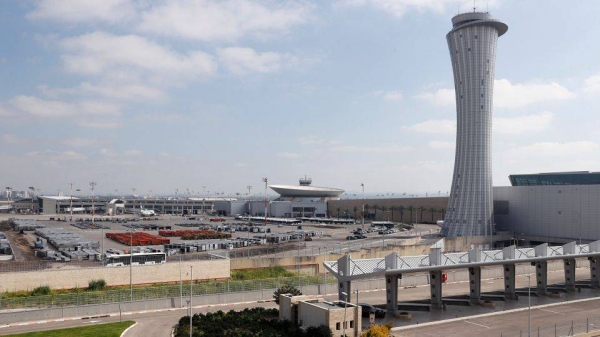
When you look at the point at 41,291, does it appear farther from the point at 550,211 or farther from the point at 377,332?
the point at 550,211

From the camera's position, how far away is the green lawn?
109 ft

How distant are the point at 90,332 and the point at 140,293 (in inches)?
358

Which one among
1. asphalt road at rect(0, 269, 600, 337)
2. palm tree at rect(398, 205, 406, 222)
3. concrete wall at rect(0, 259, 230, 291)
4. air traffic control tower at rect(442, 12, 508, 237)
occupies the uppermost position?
air traffic control tower at rect(442, 12, 508, 237)

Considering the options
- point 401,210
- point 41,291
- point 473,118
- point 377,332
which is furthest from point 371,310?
point 401,210

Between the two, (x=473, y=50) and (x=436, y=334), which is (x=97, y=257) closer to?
(x=436, y=334)

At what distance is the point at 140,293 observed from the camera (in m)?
42.9

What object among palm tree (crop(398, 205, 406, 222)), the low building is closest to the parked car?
the low building

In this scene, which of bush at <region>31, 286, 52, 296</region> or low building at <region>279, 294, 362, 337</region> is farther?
bush at <region>31, 286, 52, 296</region>

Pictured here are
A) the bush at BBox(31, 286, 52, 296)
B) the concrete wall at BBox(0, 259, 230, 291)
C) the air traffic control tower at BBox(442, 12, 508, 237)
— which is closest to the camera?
the bush at BBox(31, 286, 52, 296)

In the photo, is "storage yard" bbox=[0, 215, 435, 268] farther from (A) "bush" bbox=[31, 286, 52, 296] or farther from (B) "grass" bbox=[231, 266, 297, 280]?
(B) "grass" bbox=[231, 266, 297, 280]

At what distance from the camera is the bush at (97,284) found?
1856 inches

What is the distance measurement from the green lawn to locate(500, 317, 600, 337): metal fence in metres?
25.4

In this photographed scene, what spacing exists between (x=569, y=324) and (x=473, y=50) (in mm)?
63046

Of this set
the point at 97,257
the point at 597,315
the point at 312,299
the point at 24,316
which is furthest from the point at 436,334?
the point at 97,257
